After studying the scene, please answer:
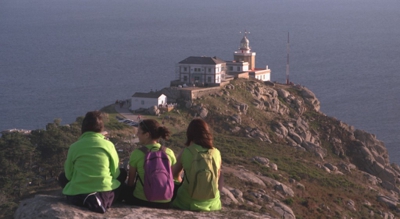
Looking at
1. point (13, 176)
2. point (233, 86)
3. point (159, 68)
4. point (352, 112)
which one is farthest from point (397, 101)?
point (13, 176)

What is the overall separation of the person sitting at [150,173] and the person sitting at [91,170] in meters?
0.43

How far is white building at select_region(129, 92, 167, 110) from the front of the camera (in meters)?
42.6

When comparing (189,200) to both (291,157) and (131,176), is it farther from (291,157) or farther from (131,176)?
(291,157)

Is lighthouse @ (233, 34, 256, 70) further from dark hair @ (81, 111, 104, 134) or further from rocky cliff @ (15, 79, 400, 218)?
dark hair @ (81, 111, 104, 134)

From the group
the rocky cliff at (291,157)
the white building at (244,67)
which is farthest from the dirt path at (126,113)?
the white building at (244,67)

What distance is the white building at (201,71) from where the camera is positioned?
158 ft

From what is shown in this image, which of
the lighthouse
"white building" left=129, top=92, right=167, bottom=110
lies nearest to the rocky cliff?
"white building" left=129, top=92, right=167, bottom=110

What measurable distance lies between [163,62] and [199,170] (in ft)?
339

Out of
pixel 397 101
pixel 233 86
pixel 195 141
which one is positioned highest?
pixel 195 141

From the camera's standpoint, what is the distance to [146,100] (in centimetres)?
4281

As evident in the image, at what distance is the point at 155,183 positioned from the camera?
10.9 m

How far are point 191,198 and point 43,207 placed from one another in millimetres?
2357

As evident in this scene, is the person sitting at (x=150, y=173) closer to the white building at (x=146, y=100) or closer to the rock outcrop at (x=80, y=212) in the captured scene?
the rock outcrop at (x=80, y=212)

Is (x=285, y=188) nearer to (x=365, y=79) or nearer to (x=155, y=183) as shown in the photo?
(x=155, y=183)
